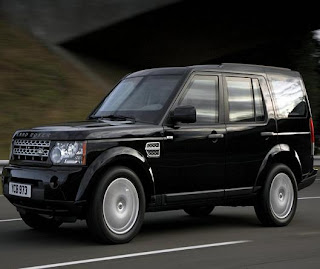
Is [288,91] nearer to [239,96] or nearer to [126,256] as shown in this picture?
[239,96]

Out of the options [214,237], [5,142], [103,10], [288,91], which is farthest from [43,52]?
[214,237]

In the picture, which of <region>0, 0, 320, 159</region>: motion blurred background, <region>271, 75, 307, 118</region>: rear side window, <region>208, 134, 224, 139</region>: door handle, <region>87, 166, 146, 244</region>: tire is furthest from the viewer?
<region>0, 0, 320, 159</region>: motion blurred background

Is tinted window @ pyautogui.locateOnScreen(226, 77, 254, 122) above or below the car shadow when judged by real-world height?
above

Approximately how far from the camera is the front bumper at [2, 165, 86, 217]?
687 cm

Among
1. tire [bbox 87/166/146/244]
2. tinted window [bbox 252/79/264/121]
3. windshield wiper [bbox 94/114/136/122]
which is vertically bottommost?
tire [bbox 87/166/146/244]

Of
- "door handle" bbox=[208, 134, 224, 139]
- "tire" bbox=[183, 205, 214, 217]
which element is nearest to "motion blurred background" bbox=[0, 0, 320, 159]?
"tire" bbox=[183, 205, 214, 217]

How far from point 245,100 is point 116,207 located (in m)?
2.41

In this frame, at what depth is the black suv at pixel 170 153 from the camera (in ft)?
22.9

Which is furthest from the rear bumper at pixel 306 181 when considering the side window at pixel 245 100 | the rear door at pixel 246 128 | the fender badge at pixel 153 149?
the fender badge at pixel 153 149

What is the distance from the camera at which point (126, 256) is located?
258 inches

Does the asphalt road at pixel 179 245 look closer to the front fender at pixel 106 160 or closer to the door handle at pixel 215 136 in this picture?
the front fender at pixel 106 160

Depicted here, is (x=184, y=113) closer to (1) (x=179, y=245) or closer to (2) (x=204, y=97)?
(2) (x=204, y=97)

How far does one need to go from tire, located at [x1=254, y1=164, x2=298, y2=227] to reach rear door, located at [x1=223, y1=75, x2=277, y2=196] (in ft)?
0.92

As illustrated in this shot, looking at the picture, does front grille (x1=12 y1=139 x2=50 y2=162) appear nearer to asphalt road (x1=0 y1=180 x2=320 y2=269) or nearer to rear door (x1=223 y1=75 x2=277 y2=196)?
asphalt road (x1=0 y1=180 x2=320 y2=269)
